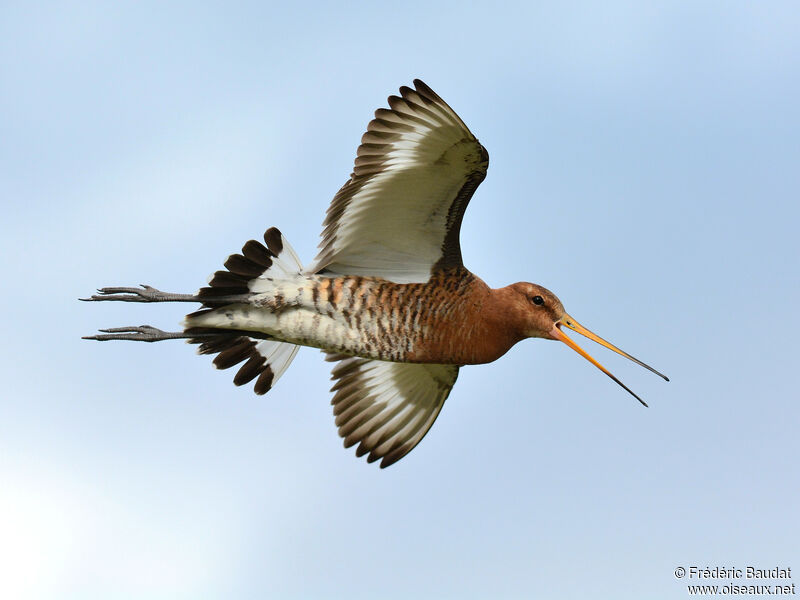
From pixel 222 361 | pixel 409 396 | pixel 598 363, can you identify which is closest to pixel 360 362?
pixel 409 396

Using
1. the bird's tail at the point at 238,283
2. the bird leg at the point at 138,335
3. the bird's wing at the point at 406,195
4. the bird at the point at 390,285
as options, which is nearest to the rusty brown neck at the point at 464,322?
the bird at the point at 390,285

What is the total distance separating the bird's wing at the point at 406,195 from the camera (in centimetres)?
830

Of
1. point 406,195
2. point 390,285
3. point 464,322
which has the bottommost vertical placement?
point 464,322

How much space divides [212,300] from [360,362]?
71.0 inches

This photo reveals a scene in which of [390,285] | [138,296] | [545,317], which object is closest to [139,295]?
[138,296]

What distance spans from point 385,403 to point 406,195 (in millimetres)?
2160

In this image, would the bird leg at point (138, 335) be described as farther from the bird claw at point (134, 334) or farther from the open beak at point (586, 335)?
the open beak at point (586, 335)

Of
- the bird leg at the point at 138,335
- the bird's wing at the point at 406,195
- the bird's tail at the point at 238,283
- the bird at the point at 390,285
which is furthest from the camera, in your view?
the bird leg at the point at 138,335

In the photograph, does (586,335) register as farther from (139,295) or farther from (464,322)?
(139,295)

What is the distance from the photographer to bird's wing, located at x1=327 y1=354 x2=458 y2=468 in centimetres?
996

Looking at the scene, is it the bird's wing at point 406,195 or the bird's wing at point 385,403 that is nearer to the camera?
the bird's wing at point 406,195

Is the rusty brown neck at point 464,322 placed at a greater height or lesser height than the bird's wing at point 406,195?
lesser

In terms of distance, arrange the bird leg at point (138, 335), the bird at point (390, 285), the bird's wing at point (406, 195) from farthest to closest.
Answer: the bird leg at point (138, 335), the bird at point (390, 285), the bird's wing at point (406, 195)

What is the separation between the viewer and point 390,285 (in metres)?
8.87
